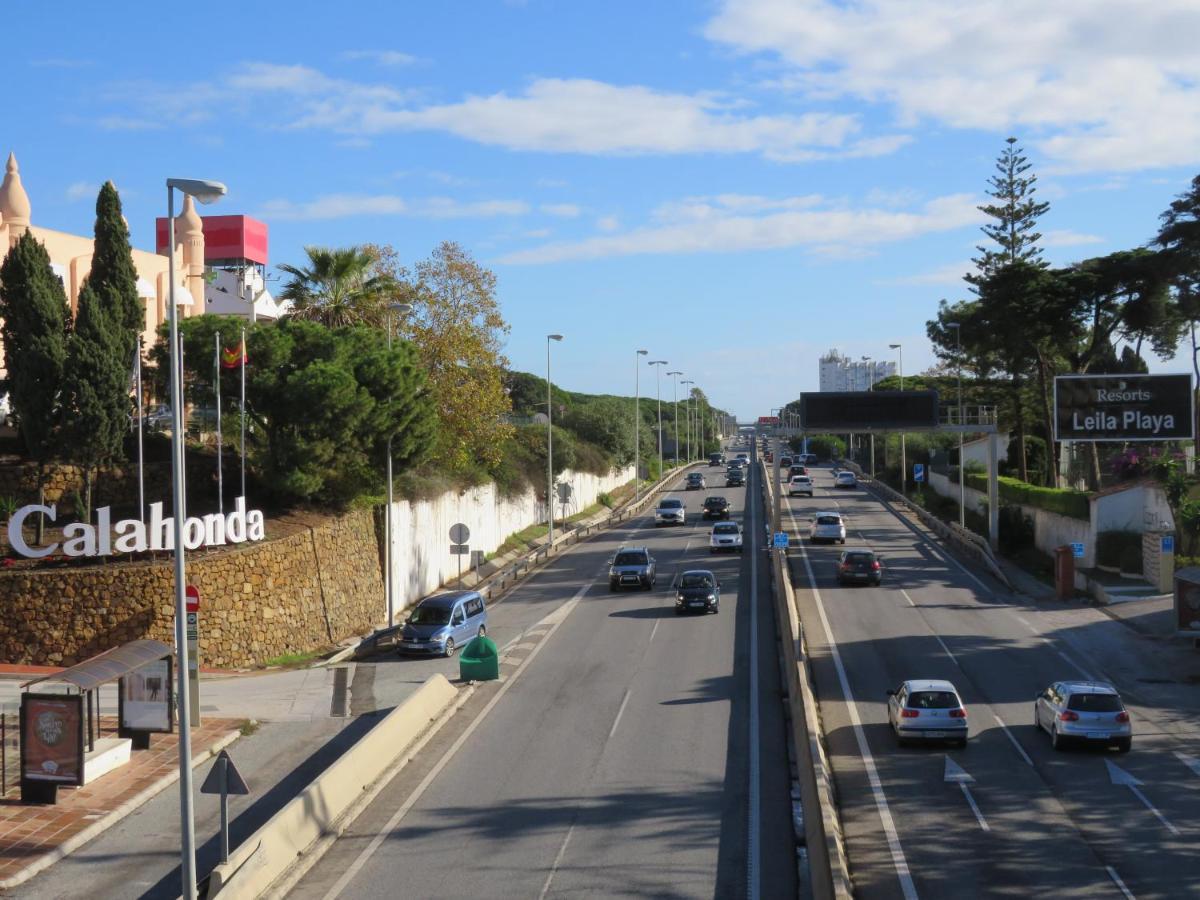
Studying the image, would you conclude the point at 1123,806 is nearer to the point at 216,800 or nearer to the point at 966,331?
the point at 216,800

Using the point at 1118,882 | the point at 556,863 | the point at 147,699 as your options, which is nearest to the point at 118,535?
the point at 147,699

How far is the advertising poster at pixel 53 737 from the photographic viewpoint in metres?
19.8

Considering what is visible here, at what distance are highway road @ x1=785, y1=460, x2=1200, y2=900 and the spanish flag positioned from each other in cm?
1850

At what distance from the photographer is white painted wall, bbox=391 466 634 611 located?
46.7m

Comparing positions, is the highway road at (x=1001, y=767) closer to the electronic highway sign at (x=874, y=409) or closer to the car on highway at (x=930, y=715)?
the car on highway at (x=930, y=715)

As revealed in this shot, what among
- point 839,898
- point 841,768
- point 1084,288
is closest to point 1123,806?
point 841,768

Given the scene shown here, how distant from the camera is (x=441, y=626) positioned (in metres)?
35.1

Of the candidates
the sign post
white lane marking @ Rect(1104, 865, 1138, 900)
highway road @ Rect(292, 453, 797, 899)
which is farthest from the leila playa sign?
white lane marking @ Rect(1104, 865, 1138, 900)

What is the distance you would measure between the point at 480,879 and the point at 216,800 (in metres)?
6.90

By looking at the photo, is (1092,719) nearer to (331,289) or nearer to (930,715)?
(930,715)

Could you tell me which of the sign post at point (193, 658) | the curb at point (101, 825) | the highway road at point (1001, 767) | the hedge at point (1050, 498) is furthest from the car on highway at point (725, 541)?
the curb at point (101, 825)

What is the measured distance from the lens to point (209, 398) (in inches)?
1601

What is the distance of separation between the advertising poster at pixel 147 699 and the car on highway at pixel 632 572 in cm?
2585

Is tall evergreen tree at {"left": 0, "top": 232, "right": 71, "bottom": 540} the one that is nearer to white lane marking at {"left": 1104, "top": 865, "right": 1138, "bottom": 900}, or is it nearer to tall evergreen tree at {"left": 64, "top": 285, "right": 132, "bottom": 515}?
tall evergreen tree at {"left": 64, "top": 285, "right": 132, "bottom": 515}
